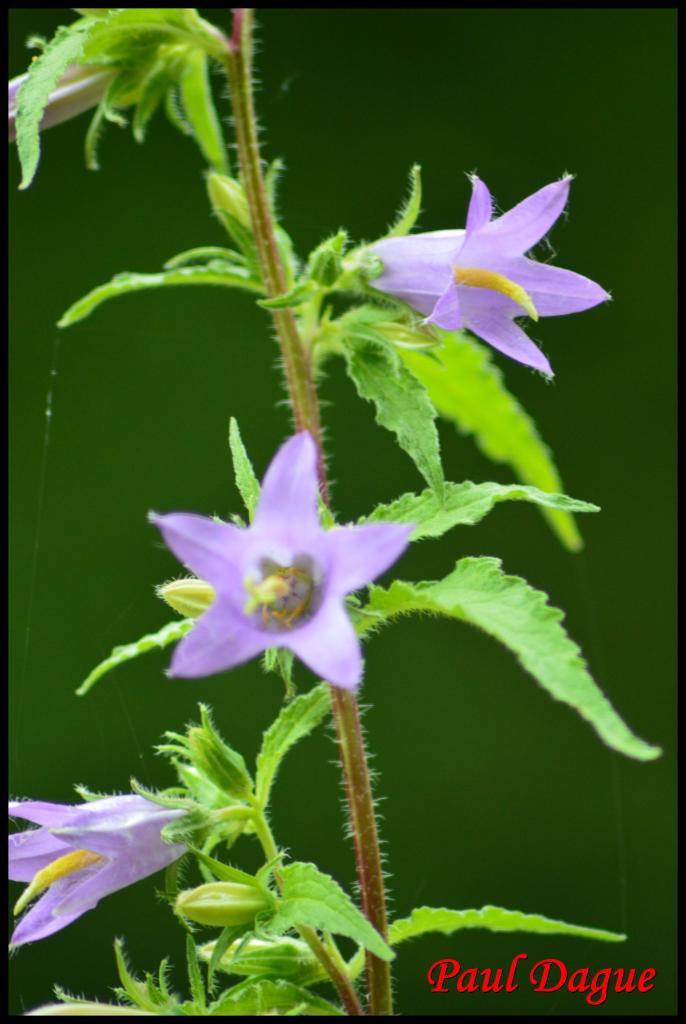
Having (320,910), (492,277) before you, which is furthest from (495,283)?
(320,910)

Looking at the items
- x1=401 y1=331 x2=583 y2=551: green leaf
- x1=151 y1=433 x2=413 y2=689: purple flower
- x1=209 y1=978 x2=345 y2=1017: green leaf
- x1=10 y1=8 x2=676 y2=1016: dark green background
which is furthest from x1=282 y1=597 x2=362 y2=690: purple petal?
x1=10 y1=8 x2=676 y2=1016: dark green background

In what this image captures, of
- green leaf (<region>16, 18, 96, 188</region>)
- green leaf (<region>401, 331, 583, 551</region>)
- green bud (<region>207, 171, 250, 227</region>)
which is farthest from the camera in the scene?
green leaf (<region>401, 331, 583, 551</region>)

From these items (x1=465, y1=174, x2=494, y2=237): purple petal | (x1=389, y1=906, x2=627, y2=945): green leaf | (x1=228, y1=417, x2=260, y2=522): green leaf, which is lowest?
(x1=389, y1=906, x2=627, y2=945): green leaf

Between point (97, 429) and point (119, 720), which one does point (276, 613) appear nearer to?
point (119, 720)

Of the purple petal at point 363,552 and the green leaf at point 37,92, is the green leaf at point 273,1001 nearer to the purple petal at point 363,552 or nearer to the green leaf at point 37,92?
the purple petal at point 363,552

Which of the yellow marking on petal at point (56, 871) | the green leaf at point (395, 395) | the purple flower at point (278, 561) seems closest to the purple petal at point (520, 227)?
the green leaf at point (395, 395)

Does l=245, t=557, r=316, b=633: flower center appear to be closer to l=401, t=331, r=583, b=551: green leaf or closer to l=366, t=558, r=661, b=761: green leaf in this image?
l=366, t=558, r=661, b=761: green leaf
